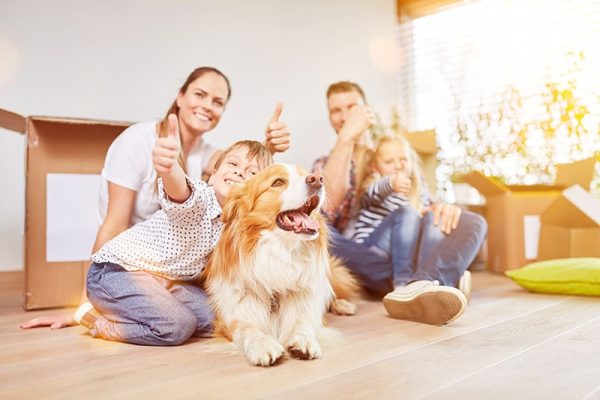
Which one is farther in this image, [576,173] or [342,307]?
[576,173]

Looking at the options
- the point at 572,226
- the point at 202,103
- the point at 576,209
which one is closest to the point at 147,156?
the point at 202,103

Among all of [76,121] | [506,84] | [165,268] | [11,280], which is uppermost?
[506,84]

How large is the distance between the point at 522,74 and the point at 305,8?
A: 1.60 m

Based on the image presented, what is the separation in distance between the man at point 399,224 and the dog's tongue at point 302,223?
39 cm

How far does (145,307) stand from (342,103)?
141cm

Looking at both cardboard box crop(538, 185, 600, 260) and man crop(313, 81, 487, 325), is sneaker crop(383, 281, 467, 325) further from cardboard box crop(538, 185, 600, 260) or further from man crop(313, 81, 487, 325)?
cardboard box crop(538, 185, 600, 260)

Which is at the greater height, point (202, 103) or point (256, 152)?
point (202, 103)

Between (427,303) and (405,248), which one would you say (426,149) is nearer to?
(405,248)

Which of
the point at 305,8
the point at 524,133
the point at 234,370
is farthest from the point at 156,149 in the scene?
the point at 524,133

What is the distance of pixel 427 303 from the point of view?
5.36 ft

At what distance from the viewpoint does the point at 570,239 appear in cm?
268

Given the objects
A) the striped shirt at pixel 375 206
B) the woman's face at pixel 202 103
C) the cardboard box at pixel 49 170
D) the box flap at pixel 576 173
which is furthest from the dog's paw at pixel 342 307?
the box flap at pixel 576 173

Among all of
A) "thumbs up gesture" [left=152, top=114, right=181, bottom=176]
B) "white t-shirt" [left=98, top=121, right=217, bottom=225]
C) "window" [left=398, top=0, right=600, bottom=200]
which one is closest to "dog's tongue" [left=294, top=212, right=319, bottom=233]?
"thumbs up gesture" [left=152, top=114, right=181, bottom=176]

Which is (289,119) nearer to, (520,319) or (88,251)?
(88,251)
